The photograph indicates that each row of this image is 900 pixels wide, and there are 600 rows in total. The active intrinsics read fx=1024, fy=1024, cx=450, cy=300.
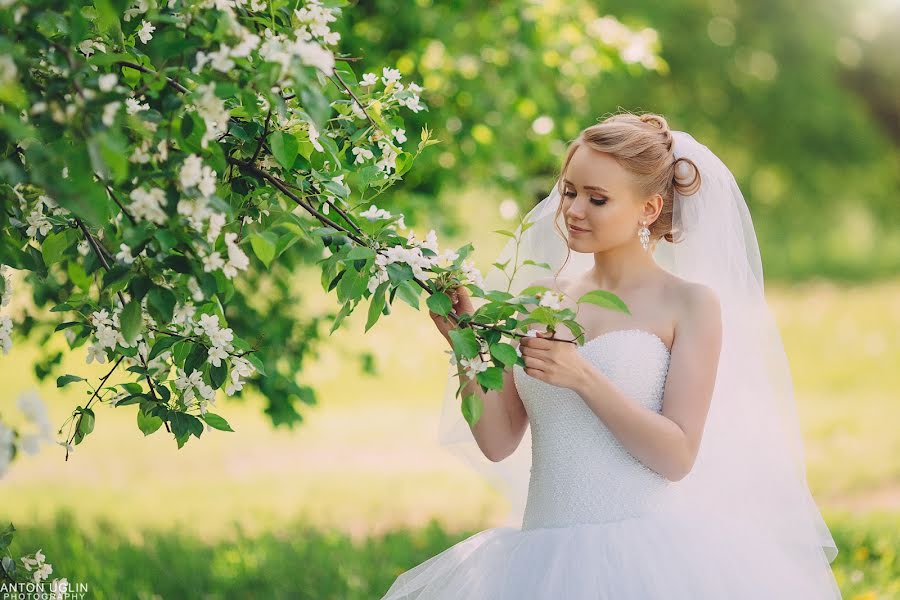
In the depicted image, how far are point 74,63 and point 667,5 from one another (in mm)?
15865

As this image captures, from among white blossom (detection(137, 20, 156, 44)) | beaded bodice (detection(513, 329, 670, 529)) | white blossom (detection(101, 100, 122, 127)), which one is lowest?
beaded bodice (detection(513, 329, 670, 529))

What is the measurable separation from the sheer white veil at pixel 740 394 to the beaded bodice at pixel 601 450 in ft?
0.81

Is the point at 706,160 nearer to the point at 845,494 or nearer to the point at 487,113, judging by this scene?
the point at 487,113

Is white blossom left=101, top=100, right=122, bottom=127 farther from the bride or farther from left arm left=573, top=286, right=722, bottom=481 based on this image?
left arm left=573, top=286, right=722, bottom=481

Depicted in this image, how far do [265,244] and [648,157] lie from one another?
1295mm

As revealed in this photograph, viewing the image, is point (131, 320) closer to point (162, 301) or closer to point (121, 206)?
point (162, 301)

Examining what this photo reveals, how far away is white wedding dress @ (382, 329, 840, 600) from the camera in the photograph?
2629 mm

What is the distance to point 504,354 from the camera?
2.07 m

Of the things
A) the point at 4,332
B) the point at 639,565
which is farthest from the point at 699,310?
the point at 4,332

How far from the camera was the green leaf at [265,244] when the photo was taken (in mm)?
1938

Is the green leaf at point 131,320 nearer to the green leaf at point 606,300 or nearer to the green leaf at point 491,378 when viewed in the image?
the green leaf at point 491,378

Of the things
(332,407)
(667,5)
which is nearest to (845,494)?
(332,407)

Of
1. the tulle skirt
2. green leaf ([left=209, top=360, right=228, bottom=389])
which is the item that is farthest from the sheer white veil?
green leaf ([left=209, top=360, right=228, bottom=389])

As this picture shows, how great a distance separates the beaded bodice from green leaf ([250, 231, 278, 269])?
113 cm
